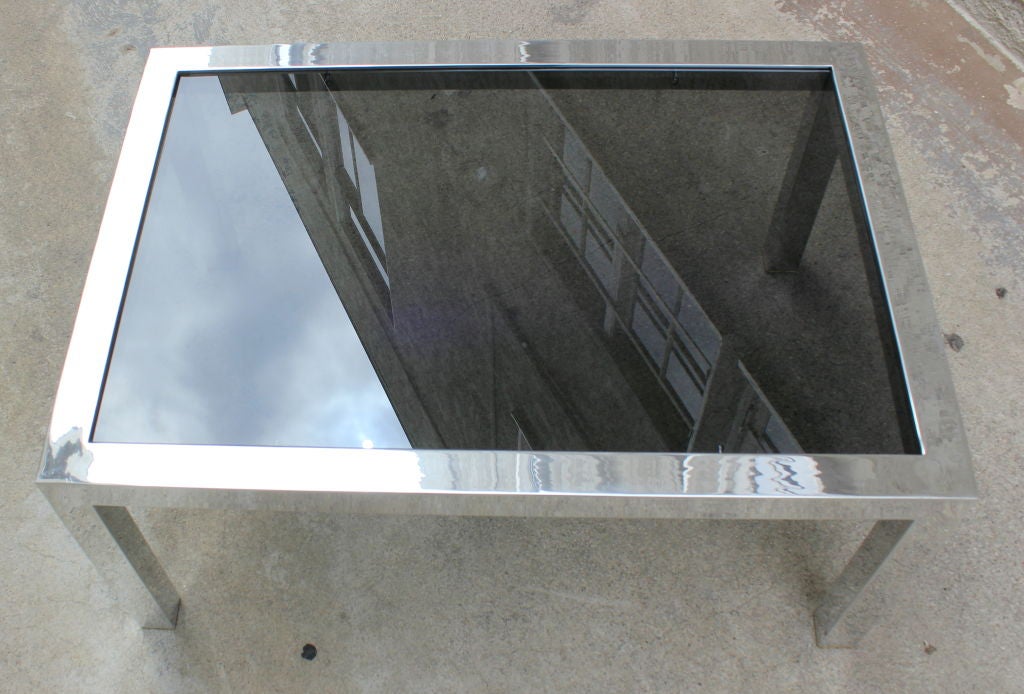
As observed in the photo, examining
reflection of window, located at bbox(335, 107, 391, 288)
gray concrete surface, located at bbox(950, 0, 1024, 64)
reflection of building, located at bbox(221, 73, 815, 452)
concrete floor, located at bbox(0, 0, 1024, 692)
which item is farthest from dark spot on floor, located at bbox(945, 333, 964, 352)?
reflection of window, located at bbox(335, 107, 391, 288)

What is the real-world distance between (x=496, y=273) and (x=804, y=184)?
449 mm

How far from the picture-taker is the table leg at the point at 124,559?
0.98 m

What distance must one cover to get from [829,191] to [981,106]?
0.86 metres

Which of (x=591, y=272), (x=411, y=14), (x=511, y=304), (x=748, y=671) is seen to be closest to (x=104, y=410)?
(x=511, y=304)

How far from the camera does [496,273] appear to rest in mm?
1159

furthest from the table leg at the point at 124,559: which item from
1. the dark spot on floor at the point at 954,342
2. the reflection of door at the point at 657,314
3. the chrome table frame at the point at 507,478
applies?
the dark spot on floor at the point at 954,342

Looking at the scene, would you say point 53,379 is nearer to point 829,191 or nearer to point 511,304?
point 511,304

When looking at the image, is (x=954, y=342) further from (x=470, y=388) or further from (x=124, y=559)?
(x=124, y=559)

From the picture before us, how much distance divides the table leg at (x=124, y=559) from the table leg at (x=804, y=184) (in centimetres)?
87

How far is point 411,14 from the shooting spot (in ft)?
6.75

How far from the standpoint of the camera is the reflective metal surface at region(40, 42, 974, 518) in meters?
0.93

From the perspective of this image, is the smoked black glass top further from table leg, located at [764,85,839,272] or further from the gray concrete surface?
the gray concrete surface

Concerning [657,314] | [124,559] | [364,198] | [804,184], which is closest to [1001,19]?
[804,184]

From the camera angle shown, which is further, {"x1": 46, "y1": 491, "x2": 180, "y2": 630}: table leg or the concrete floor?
the concrete floor
